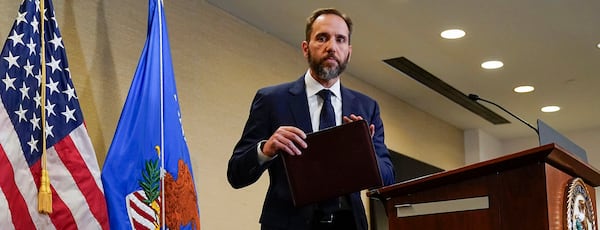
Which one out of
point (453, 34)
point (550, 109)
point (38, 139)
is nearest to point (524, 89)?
point (550, 109)

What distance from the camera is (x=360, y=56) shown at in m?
5.90

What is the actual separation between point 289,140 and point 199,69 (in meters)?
2.80

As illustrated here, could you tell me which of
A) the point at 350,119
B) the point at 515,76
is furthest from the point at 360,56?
the point at 350,119

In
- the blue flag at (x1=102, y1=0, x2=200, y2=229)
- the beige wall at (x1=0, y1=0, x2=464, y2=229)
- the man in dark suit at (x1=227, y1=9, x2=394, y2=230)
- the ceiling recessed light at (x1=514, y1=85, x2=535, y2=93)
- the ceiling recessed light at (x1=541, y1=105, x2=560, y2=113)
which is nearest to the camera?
the man in dark suit at (x1=227, y1=9, x2=394, y2=230)

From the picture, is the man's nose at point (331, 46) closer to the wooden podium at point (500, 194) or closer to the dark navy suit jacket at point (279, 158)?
the dark navy suit jacket at point (279, 158)

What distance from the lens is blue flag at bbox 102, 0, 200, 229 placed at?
132 inches

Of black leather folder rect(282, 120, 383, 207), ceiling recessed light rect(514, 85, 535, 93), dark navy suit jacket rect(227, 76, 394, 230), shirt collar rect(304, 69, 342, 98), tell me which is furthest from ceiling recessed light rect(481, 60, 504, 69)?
black leather folder rect(282, 120, 383, 207)

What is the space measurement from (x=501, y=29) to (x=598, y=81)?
68.7 inches

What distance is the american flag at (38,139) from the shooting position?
118 inches

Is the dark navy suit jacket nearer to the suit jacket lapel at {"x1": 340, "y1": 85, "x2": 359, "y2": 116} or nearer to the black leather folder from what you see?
the suit jacket lapel at {"x1": 340, "y1": 85, "x2": 359, "y2": 116}

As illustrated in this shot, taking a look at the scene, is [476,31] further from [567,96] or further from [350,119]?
[350,119]

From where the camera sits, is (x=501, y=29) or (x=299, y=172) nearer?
(x=299, y=172)

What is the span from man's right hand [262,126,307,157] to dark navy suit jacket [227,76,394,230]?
0.13m

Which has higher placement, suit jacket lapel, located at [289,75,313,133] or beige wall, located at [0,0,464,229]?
beige wall, located at [0,0,464,229]
